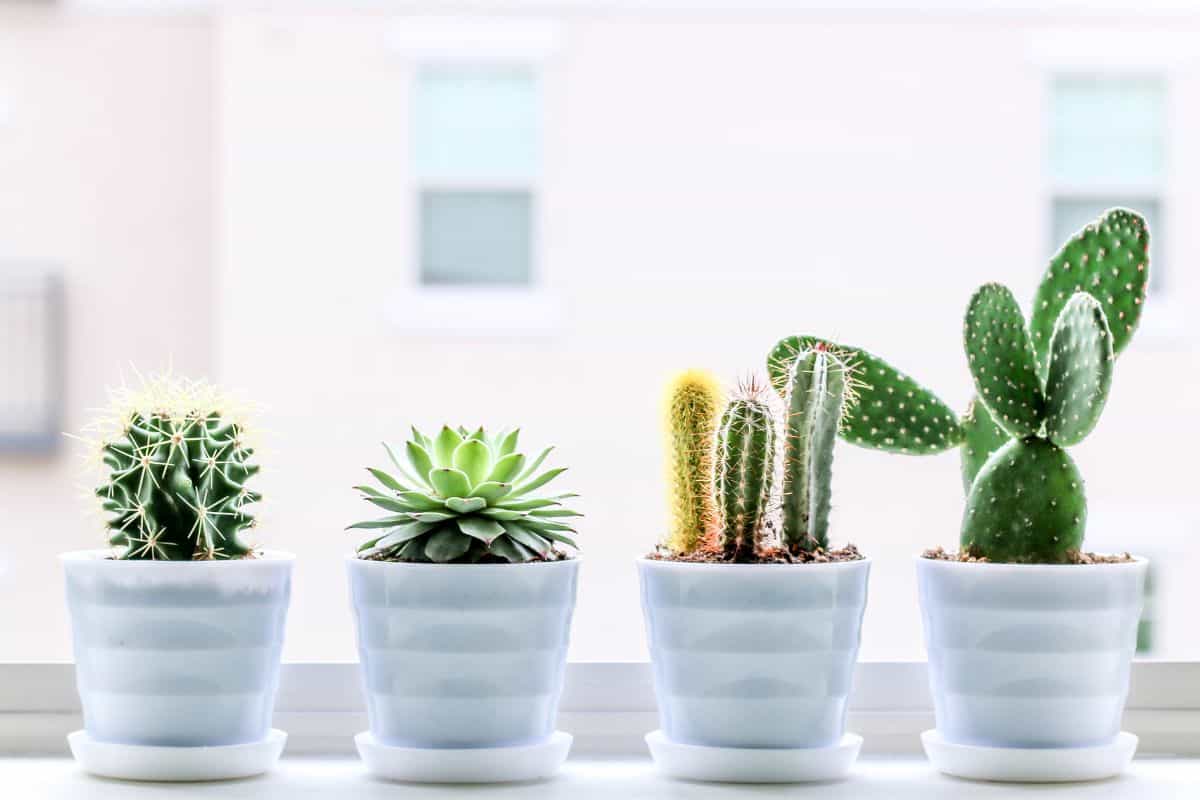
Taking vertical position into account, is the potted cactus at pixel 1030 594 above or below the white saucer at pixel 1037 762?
above

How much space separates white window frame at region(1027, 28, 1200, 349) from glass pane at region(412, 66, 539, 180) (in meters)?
1.27

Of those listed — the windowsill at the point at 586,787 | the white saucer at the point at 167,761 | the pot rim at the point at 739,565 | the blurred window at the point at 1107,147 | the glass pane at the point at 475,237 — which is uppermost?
the blurred window at the point at 1107,147

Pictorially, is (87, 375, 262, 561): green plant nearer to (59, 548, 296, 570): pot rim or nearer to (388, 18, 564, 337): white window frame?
(59, 548, 296, 570): pot rim

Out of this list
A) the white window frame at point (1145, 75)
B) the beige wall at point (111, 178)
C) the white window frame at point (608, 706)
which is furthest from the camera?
the beige wall at point (111, 178)

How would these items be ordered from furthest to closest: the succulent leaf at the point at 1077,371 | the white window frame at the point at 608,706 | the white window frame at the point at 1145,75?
the white window frame at the point at 1145,75 < the white window frame at the point at 608,706 < the succulent leaf at the point at 1077,371

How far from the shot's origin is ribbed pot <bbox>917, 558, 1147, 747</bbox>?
2.24 ft

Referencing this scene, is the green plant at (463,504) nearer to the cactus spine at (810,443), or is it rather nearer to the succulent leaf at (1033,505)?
the cactus spine at (810,443)

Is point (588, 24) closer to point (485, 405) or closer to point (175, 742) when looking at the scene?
point (485, 405)

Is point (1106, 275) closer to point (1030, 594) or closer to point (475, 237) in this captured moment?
point (1030, 594)

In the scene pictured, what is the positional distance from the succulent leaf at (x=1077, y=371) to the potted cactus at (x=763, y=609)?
103mm

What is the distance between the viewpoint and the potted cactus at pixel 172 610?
0.68 m

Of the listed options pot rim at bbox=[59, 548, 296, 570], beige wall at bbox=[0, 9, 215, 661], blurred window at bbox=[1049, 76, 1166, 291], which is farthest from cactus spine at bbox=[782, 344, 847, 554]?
beige wall at bbox=[0, 9, 215, 661]

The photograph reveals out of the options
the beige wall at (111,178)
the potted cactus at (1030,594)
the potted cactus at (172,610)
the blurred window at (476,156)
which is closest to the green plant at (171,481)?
the potted cactus at (172,610)

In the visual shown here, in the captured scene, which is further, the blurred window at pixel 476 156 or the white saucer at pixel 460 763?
the blurred window at pixel 476 156
